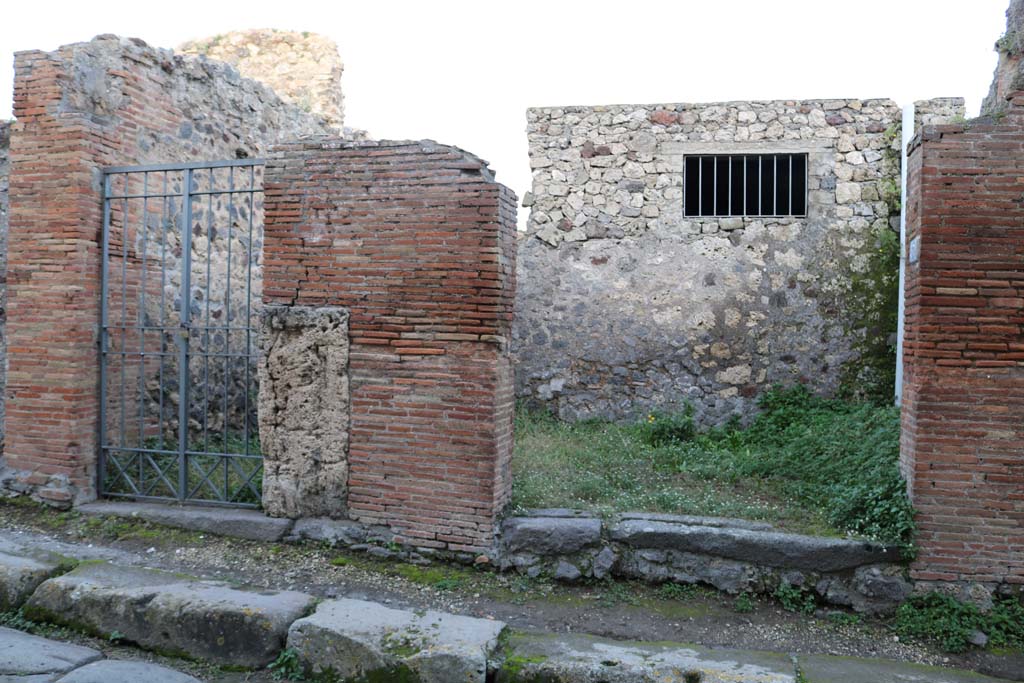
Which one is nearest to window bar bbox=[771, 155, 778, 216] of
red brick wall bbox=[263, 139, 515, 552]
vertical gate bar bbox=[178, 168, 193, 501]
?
red brick wall bbox=[263, 139, 515, 552]

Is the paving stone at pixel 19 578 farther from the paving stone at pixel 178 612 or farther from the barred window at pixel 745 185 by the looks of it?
the barred window at pixel 745 185

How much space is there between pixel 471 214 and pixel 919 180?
2927 millimetres

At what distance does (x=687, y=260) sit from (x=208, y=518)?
19.2ft

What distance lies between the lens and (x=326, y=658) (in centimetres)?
404

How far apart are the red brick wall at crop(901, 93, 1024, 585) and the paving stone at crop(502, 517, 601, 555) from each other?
2.04 meters

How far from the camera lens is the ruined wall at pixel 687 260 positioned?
28.2 ft

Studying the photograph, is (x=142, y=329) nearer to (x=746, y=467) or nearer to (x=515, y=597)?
(x=515, y=597)

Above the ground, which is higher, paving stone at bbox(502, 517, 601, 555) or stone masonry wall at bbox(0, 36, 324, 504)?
stone masonry wall at bbox(0, 36, 324, 504)

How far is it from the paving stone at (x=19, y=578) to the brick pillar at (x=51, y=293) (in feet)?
3.83

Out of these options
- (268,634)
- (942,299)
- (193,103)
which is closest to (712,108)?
(942,299)

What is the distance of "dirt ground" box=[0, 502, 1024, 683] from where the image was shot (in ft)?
14.5

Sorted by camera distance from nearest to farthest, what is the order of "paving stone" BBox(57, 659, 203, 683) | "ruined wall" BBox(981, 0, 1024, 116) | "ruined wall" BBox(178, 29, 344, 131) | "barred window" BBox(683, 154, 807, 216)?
"paving stone" BBox(57, 659, 203, 683) < "ruined wall" BBox(981, 0, 1024, 116) < "barred window" BBox(683, 154, 807, 216) < "ruined wall" BBox(178, 29, 344, 131)

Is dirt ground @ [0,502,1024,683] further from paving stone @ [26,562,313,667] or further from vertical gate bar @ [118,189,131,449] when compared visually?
vertical gate bar @ [118,189,131,449]

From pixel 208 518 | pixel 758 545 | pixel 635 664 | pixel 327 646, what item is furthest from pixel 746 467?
pixel 208 518
